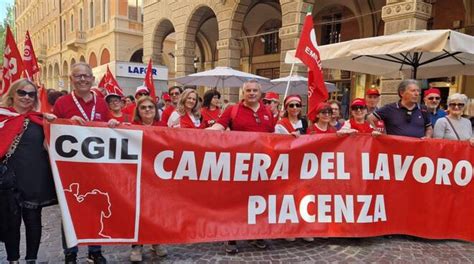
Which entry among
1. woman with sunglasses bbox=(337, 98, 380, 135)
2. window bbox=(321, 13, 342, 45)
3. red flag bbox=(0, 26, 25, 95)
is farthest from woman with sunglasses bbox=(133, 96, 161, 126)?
window bbox=(321, 13, 342, 45)

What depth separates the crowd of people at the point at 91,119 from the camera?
3.09 m

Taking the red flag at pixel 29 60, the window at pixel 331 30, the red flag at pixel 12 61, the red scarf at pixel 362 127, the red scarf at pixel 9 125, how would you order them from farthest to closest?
the window at pixel 331 30 < the red flag at pixel 29 60 < the red flag at pixel 12 61 < the red scarf at pixel 362 127 < the red scarf at pixel 9 125

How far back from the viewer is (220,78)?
11477 millimetres

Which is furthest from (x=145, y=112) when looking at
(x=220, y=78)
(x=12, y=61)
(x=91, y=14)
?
(x=91, y=14)

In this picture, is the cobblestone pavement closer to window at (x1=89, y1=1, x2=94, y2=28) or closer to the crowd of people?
the crowd of people

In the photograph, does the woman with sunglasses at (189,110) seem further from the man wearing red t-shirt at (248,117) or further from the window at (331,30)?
the window at (331,30)

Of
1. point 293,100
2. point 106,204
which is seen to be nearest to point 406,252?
point 293,100

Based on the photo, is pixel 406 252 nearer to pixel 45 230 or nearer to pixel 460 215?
pixel 460 215


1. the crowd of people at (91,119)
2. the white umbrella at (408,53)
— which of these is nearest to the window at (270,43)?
the white umbrella at (408,53)

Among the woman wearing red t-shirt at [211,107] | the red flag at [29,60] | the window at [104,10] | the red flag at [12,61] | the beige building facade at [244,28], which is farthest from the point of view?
the window at [104,10]

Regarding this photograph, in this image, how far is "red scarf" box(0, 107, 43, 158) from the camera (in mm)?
3018

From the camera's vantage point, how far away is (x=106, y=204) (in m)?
A: 3.44

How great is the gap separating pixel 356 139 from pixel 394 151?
1.58ft

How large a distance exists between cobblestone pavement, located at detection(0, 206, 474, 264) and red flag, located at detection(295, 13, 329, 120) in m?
1.79
